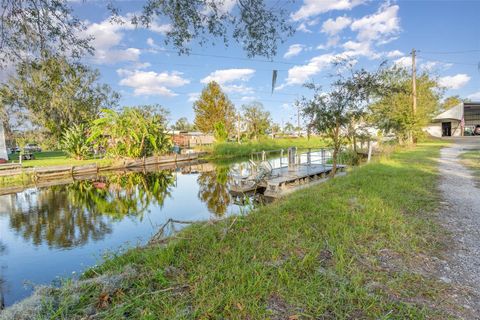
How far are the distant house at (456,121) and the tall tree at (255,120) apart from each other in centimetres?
2405

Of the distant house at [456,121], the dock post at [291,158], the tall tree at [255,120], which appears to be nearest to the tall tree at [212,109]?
the tall tree at [255,120]

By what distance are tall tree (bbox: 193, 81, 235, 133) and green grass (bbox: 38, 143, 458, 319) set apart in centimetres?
4320

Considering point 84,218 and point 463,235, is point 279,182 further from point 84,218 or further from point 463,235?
point 84,218

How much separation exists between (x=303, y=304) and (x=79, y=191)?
52.2ft

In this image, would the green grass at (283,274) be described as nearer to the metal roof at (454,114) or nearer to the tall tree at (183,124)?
the metal roof at (454,114)

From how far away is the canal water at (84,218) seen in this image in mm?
6590

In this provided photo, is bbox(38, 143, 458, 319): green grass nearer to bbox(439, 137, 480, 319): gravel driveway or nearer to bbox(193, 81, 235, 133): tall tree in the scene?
bbox(439, 137, 480, 319): gravel driveway

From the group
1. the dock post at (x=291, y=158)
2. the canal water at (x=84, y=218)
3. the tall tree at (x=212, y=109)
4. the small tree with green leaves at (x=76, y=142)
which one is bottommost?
the canal water at (x=84, y=218)

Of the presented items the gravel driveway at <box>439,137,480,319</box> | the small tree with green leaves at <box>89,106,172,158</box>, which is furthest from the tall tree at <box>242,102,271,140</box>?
the gravel driveway at <box>439,137,480,319</box>

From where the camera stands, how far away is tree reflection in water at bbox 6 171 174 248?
8781 mm

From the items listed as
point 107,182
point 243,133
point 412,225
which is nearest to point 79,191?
point 107,182

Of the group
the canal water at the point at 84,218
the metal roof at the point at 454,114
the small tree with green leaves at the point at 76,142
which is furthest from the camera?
the metal roof at the point at 454,114

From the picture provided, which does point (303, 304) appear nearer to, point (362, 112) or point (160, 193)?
point (362, 112)

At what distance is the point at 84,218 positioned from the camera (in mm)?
10461
